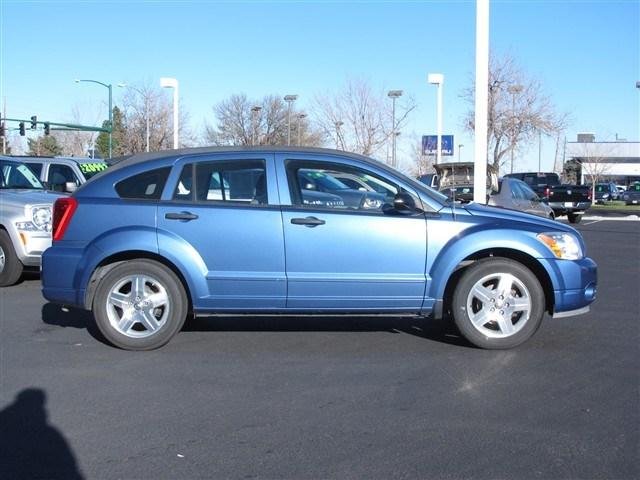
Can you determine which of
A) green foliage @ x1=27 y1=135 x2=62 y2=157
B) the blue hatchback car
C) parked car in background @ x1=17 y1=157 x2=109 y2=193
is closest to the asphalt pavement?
the blue hatchback car

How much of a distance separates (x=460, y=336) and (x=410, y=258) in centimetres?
105

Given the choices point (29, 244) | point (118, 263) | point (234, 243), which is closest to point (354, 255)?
point (234, 243)

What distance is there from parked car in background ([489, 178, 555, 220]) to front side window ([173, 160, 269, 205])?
10.2 meters

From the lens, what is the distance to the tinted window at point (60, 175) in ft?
47.5

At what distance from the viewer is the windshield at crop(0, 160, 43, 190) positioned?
35.7 ft

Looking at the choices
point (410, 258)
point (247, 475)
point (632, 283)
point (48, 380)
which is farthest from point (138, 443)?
point (632, 283)

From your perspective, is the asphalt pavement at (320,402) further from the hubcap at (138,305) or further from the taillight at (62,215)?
the taillight at (62,215)

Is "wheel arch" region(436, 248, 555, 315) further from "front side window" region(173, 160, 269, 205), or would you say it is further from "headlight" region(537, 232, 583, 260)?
"front side window" region(173, 160, 269, 205)

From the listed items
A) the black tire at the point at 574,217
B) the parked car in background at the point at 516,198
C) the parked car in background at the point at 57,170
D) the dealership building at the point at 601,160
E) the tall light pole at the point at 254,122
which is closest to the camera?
the parked car in background at the point at 57,170

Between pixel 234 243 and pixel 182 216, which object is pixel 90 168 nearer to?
pixel 182 216

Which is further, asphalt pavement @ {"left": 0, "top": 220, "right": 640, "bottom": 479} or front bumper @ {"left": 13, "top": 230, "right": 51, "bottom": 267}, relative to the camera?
front bumper @ {"left": 13, "top": 230, "right": 51, "bottom": 267}

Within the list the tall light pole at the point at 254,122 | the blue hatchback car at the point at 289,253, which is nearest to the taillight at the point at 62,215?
the blue hatchback car at the point at 289,253

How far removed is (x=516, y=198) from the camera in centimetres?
1620

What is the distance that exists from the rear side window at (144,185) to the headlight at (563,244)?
131 inches
